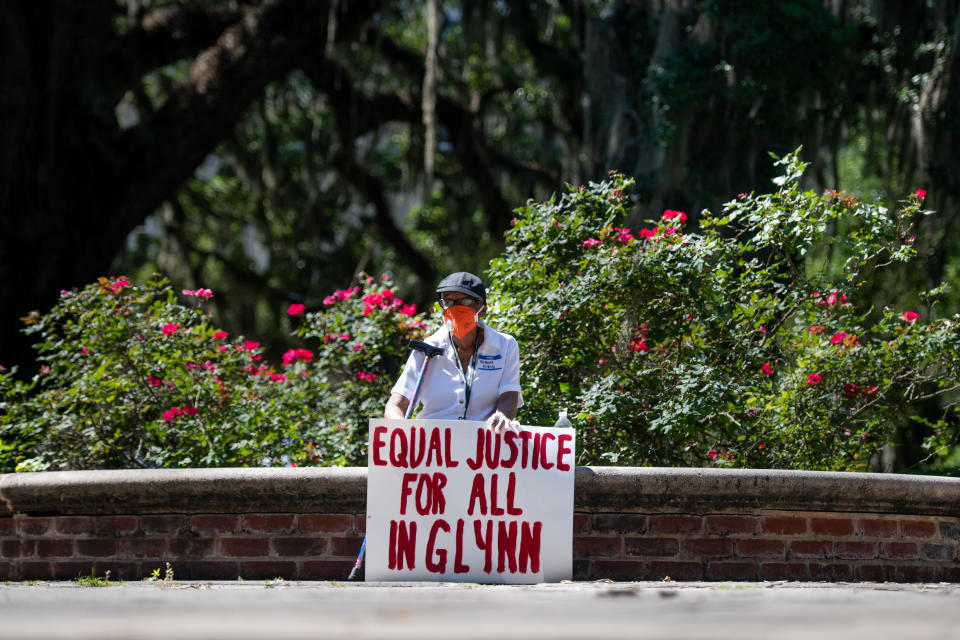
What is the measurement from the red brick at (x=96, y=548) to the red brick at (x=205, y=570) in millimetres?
335

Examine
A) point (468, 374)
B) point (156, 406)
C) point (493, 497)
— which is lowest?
point (493, 497)

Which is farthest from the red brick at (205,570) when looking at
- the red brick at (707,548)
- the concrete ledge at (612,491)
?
the red brick at (707,548)

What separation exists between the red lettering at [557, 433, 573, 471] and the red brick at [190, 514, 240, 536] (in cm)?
151

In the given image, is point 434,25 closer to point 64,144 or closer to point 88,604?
point 64,144

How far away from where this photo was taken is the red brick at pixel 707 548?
14.5 feet

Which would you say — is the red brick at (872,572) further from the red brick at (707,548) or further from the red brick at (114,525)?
the red brick at (114,525)

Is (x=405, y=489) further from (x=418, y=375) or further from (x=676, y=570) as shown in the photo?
(x=676, y=570)

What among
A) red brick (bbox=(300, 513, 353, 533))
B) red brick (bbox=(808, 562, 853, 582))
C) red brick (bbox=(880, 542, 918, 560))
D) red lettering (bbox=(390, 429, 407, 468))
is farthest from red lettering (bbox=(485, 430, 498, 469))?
red brick (bbox=(880, 542, 918, 560))

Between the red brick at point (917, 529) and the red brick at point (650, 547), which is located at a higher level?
the red brick at point (917, 529)

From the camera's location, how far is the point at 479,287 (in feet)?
14.4

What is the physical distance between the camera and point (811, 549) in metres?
4.46

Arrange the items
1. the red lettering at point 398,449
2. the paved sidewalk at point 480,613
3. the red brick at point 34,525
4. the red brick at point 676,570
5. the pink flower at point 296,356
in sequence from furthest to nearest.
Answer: the pink flower at point 296,356
the red brick at point 34,525
the red brick at point 676,570
the red lettering at point 398,449
the paved sidewalk at point 480,613

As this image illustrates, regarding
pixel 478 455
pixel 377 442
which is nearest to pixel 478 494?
pixel 478 455

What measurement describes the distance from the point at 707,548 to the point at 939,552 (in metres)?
1.15
